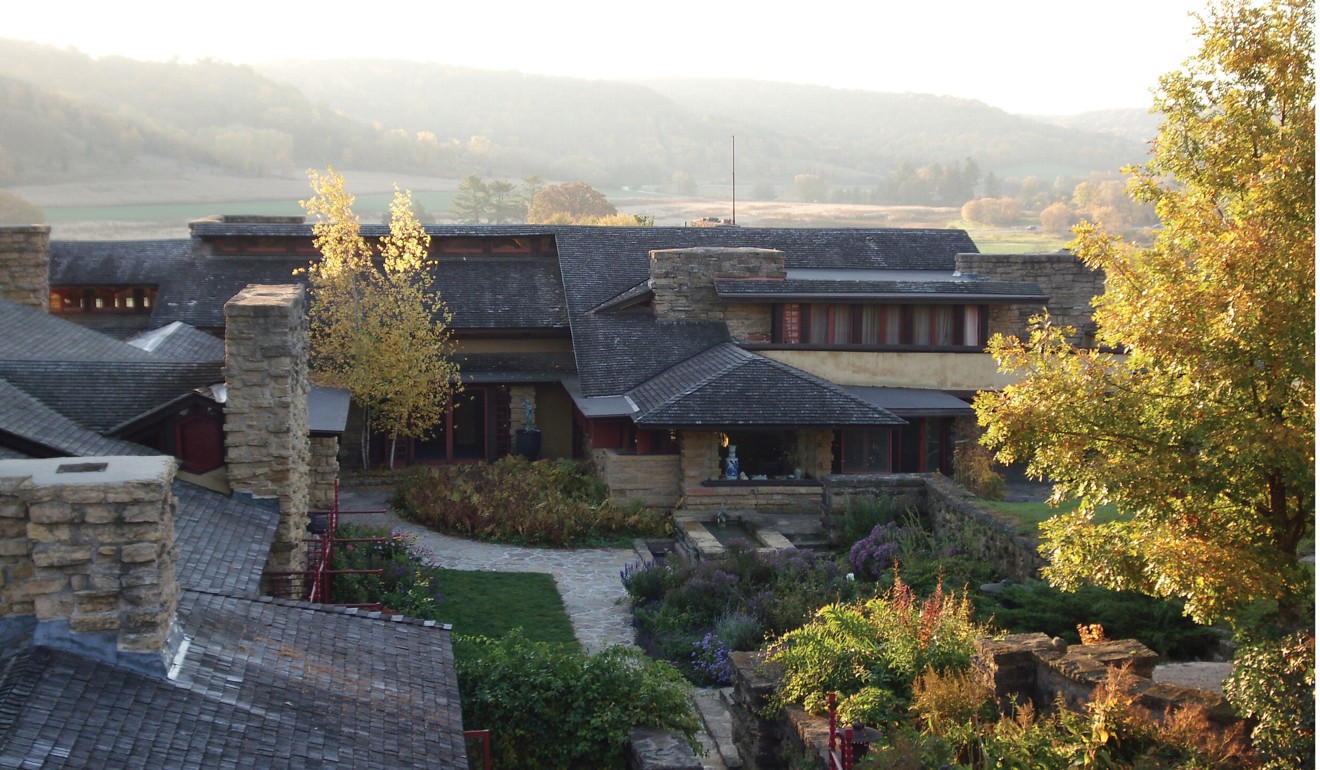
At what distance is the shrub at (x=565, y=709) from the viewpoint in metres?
11.9

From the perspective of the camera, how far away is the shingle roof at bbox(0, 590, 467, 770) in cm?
780

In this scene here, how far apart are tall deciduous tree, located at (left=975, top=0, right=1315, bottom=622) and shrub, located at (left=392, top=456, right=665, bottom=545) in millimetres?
13468

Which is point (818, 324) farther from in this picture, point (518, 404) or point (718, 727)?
point (718, 727)

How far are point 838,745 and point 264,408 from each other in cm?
762

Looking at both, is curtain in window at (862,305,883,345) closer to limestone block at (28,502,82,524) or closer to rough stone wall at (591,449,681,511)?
rough stone wall at (591,449,681,511)

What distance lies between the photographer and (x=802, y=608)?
17188 mm

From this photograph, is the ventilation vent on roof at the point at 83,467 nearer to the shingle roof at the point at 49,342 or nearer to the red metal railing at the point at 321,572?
the red metal railing at the point at 321,572

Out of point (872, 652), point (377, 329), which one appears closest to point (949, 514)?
point (872, 652)

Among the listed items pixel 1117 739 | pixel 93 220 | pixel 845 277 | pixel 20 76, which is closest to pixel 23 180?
pixel 93 220

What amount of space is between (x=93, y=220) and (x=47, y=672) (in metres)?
109

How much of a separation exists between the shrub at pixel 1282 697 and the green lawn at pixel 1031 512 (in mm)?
7343

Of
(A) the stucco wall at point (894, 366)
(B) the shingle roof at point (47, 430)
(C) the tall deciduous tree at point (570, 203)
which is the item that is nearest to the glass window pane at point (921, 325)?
(A) the stucco wall at point (894, 366)

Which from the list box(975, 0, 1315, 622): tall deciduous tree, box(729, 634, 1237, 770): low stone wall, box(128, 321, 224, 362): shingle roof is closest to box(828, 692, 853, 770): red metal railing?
box(729, 634, 1237, 770): low stone wall

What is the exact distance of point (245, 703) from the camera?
29.1ft
